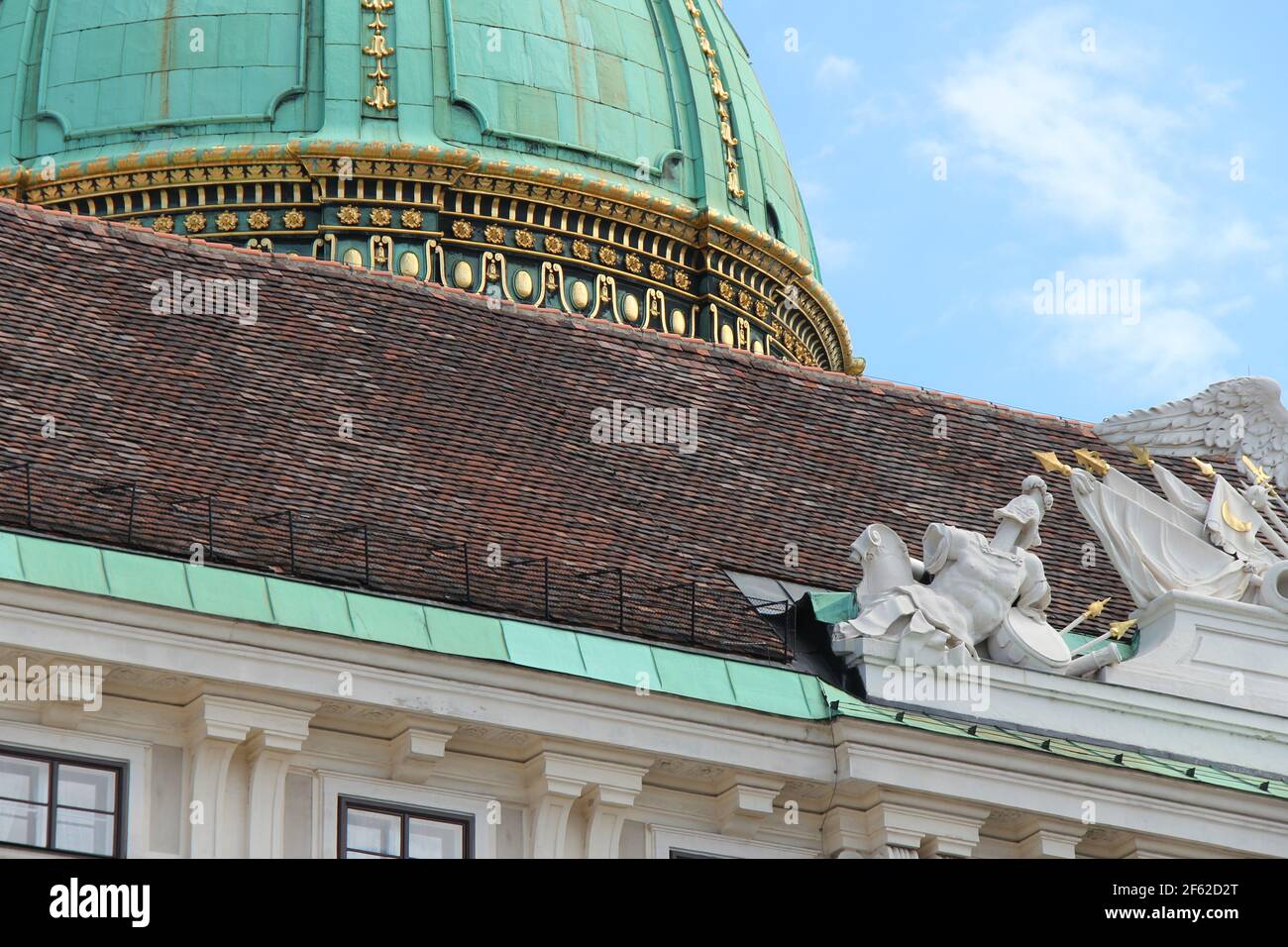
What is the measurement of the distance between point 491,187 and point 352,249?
5.66 ft

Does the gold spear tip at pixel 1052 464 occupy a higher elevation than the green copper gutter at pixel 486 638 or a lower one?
higher

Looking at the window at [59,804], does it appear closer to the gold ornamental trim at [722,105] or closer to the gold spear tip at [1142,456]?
the gold spear tip at [1142,456]

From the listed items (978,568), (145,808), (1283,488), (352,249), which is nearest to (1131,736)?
(978,568)

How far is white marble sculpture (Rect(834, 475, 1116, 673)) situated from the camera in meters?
31.4

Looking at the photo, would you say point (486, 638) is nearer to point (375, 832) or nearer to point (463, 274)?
point (375, 832)

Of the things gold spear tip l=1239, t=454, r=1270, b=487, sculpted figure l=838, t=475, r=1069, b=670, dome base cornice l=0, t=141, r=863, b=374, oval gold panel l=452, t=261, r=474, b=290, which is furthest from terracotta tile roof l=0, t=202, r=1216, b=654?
dome base cornice l=0, t=141, r=863, b=374

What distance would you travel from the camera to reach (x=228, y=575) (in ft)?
94.9

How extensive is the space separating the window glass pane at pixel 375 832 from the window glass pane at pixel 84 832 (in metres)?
1.57

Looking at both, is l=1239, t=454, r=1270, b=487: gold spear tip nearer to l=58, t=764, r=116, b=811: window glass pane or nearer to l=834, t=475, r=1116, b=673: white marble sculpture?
l=834, t=475, r=1116, b=673: white marble sculpture

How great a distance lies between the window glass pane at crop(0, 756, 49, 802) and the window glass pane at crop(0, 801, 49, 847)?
0.24 ft

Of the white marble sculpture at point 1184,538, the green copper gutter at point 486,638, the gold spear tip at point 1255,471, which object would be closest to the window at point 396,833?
the green copper gutter at point 486,638

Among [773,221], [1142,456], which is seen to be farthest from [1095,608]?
[773,221]

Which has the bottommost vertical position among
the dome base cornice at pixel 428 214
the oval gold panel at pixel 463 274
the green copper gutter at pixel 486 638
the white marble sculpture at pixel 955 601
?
the green copper gutter at pixel 486 638

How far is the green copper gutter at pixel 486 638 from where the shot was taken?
28484 millimetres
